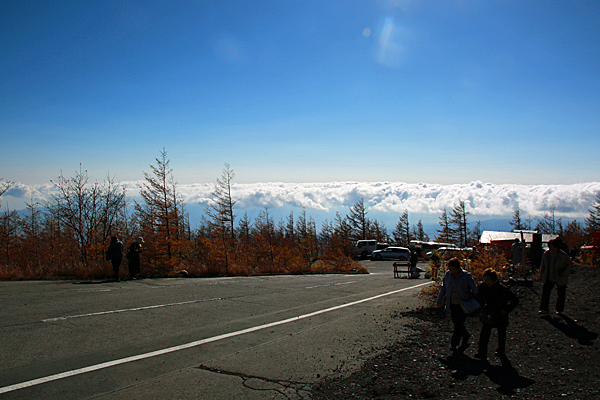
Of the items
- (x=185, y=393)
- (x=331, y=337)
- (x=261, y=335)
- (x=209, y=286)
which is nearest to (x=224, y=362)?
(x=185, y=393)

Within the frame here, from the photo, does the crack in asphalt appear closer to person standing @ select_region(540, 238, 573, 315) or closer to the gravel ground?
the gravel ground

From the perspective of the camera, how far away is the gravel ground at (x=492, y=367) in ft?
14.5

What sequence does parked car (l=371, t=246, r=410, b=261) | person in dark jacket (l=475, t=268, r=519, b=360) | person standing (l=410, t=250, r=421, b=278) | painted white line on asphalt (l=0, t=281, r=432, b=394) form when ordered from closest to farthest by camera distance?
painted white line on asphalt (l=0, t=281, r=432, b=394) < person in dark jacket (l=475, t=268, r=519, b=360) < person standing (l=410, t=250, r=421, b=278) < parked car (l=371, t=246, r=410, b=261)

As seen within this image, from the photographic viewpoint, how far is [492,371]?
17.1 ft

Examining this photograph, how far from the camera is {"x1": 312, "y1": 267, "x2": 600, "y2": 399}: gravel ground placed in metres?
4.42

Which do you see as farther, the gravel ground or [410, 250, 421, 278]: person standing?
[410, 250, 421, 278]: person standing

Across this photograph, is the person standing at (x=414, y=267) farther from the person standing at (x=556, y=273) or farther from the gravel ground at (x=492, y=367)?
the gravel ground at (x=492, y=367)

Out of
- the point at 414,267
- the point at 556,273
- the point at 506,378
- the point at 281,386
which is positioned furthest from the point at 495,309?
the point at 414,267

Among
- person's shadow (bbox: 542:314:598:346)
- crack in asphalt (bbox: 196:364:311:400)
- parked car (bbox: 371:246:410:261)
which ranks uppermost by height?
crack in asphalt (bbox: 196:364:311:400)

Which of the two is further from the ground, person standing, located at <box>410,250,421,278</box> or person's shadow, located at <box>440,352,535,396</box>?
person's shadow, located at <box>440,352,535,396</box>

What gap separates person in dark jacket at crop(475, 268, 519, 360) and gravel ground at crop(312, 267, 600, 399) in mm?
230

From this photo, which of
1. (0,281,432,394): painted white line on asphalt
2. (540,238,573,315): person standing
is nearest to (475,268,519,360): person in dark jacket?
(540,238,573,315): person standing

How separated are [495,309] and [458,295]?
2.04 feet

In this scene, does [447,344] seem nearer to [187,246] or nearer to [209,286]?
[209,286]
